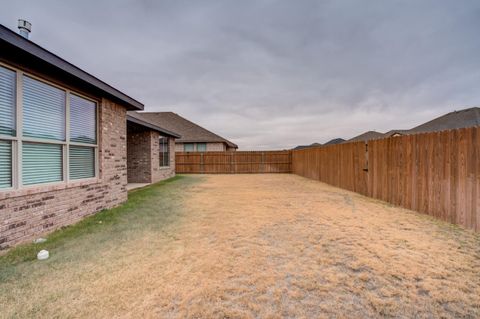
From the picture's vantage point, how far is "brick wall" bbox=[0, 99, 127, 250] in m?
3.20

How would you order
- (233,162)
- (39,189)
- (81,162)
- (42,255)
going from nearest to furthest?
(42,255) → (39,189) → (81,162) → (233,162)

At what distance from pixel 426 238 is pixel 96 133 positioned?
692cm

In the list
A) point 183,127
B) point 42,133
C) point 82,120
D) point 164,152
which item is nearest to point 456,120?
point 164,152

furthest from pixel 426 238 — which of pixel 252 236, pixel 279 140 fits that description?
pixel 279 140

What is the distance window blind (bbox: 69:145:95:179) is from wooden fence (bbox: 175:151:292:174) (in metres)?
12.8

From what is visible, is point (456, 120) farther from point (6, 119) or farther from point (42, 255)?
point (6, 119)

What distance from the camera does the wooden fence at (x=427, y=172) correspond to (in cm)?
390

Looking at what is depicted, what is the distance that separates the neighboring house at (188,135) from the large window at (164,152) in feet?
20.2

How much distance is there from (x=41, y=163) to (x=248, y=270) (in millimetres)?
3979

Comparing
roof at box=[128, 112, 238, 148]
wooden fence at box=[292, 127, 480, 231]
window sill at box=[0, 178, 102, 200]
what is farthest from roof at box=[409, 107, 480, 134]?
window sill at box=[0, 178, 102, 200]

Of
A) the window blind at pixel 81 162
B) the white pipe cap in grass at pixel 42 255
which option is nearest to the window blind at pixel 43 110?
the window blind at pixel 81 162

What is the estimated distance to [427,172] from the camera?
4.82 metres

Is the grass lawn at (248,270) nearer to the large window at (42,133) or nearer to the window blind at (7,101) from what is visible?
the large window at (42,133)

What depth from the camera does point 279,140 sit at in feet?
99.8
